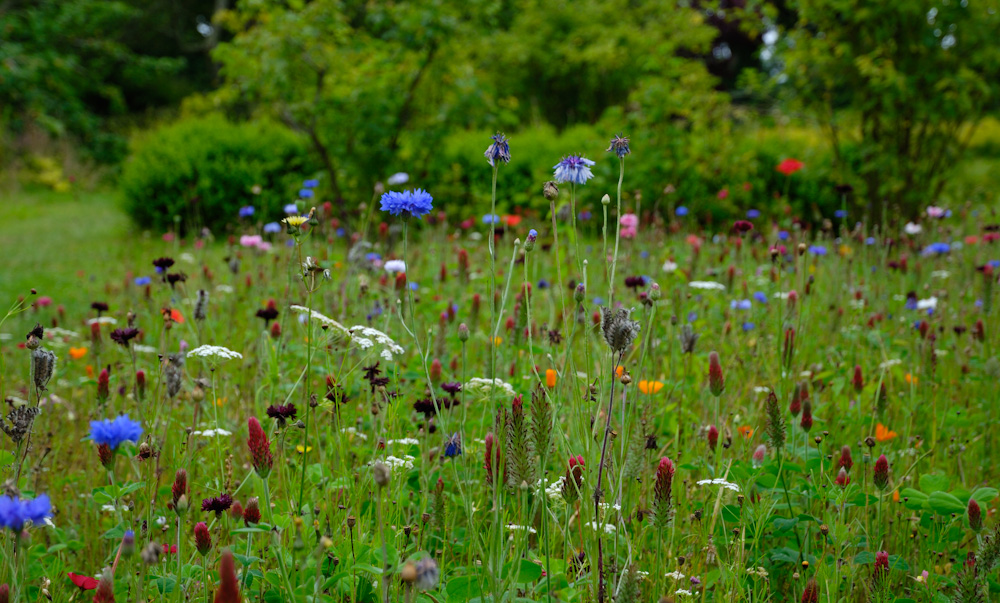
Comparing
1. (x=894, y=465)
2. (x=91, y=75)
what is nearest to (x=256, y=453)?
(x=894, y=465)

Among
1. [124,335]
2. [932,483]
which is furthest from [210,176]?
[932,483]

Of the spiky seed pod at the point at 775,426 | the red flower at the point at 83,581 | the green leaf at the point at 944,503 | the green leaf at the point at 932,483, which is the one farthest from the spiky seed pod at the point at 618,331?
the red flower at the point at 83,581

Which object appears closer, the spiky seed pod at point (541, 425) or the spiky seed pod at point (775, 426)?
the spiky seed pod at point (541, 425)

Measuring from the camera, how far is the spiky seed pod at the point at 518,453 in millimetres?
1245

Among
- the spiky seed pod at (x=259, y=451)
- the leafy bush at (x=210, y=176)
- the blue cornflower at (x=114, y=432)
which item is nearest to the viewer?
the blue cornflower at (x=114, y=432)

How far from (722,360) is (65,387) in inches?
106

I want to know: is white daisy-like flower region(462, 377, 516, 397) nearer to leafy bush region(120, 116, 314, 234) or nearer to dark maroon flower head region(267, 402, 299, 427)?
dark maroon flower head region(267, 402, 299, 427)

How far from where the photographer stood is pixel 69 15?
43.1 ft

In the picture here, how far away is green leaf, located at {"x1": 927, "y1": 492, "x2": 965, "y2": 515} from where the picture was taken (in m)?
1.58

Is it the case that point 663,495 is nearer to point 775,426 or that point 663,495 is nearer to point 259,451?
point 775,426

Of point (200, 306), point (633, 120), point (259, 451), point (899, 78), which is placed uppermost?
point (899, 78)

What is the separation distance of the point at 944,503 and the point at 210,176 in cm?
758

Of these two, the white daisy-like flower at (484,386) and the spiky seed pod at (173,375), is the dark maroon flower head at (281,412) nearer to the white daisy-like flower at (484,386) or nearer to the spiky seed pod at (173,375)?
the spiky seed pod at (173,375)

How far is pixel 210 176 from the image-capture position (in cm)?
773
